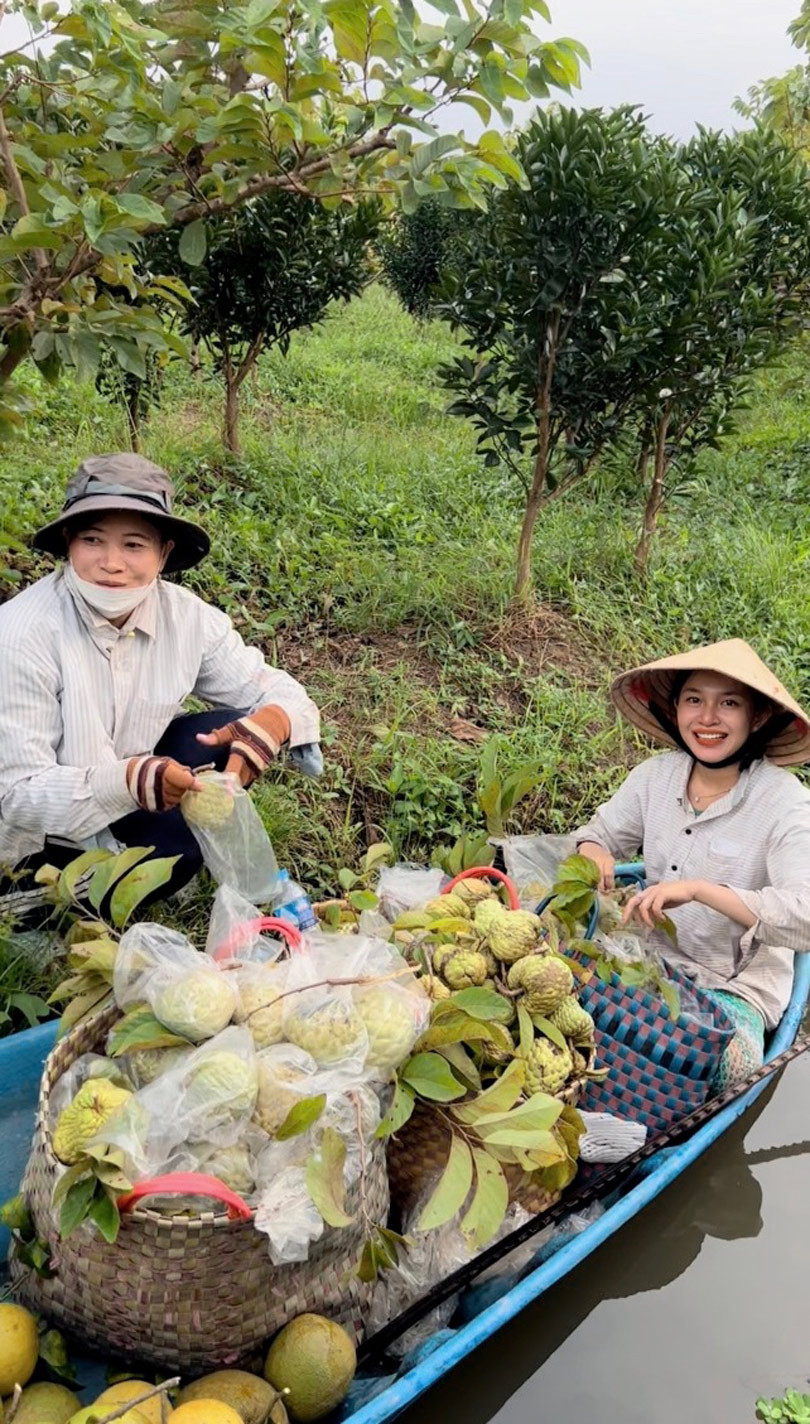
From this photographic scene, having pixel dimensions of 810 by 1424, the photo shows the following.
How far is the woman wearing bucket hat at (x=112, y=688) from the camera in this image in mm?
2406

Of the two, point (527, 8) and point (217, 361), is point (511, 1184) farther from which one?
point (217, 361)

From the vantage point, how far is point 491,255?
460 cm

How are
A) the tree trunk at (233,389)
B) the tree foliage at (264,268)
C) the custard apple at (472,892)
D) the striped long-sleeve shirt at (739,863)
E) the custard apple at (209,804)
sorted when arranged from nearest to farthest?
the custard apple at (472,892)
the custard apple at (209,804)
the striped long-sleeve shirt at (739,863)
the tree foliage at (264,268)
the tree trunk at (233,389)

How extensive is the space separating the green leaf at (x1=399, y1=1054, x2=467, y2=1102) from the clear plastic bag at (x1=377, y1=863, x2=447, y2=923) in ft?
1.93

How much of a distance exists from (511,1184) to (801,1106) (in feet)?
4.39

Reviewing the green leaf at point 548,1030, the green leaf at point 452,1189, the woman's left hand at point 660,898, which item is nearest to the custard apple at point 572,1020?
the green leaf at point 548,1030

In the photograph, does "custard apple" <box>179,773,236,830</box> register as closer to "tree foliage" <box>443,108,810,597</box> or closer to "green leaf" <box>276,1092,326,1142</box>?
"green leaf" <box>276,1092,326,1142</box>

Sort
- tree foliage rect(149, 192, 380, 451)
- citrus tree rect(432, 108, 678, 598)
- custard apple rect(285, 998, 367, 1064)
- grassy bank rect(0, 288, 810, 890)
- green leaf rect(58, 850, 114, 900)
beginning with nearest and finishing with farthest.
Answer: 1. custard apple rect(285, 998, 367, 1064)
2. green leaf rect(58, 850, 114, 900)
3. grassy bank rect(0, 288, 810, 890)
4. citrus tree rect(432, 108, 678, 598)
5. tree foliage rect(149, 192, 380, 451)

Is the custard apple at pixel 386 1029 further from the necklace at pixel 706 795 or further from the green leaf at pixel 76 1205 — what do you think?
the necklace at pixel 706 795

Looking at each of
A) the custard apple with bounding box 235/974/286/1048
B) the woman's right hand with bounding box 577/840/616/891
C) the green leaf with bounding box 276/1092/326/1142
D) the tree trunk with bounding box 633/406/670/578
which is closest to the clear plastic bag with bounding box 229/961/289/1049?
the custard apple with bounding box 235/974/286/1048

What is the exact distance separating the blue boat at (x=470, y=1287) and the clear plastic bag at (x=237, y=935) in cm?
43

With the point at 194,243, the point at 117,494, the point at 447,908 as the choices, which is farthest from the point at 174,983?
the point at 194,243

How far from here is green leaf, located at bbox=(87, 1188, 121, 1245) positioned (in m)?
1.43

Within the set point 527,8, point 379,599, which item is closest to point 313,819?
point 379,599
